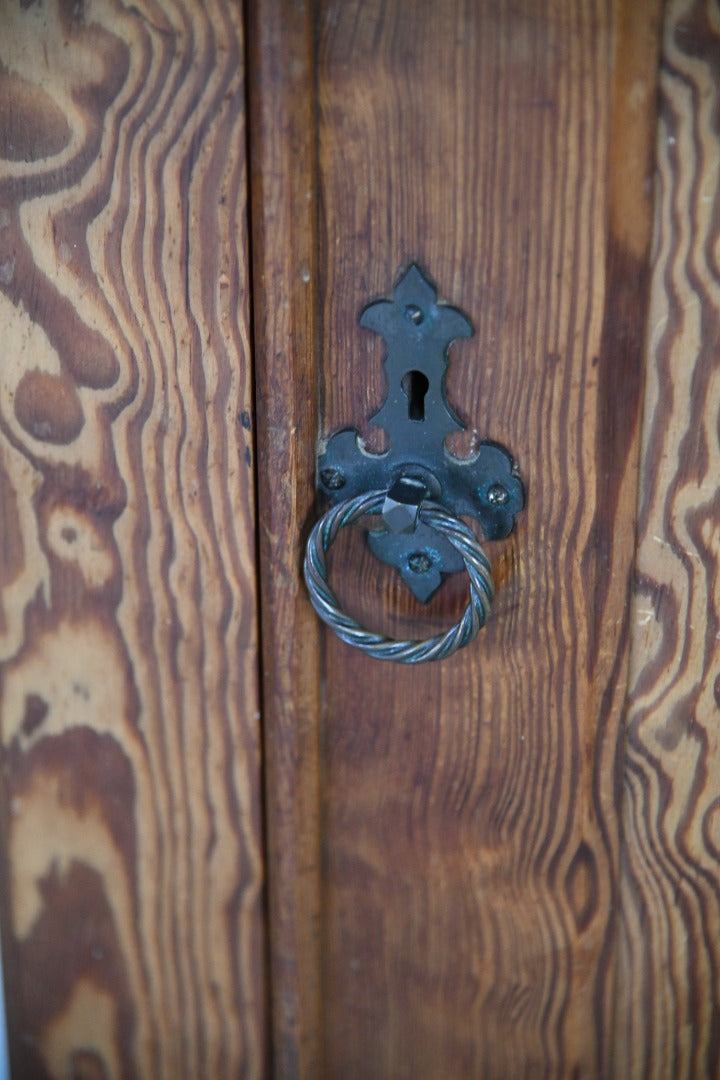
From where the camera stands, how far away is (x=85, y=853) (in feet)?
2.67

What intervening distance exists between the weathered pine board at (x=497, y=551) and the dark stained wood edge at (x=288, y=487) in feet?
0.04

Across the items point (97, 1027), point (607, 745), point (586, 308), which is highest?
point (586, 308)

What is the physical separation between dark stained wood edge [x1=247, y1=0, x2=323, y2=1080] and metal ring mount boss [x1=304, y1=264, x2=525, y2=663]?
3 cm

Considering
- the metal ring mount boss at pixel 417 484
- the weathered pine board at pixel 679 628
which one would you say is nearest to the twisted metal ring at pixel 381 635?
the metal ring mount boss at pixel 417 484

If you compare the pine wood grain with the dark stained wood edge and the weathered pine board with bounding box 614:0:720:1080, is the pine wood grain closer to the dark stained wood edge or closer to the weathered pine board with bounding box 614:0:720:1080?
the dark stained wood edge

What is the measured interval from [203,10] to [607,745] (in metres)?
0.52

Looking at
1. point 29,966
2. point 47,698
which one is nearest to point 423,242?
point 47,698

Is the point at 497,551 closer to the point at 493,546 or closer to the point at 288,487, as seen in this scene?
the point at 493,546

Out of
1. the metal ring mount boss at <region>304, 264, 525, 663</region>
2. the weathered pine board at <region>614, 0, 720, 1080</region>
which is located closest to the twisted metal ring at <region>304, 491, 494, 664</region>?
the metal ring mount boss at <region>304, 264, 525, 663</region>

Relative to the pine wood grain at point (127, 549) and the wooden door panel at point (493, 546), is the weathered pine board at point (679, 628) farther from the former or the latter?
the pine wood grain at point (127, 549)

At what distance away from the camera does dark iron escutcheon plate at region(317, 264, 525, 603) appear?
2.20ft

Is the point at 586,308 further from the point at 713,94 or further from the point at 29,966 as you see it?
the point at 29,966

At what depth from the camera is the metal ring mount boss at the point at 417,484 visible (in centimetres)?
67

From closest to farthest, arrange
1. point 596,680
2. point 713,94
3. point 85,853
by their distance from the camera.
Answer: point 713,94 < point 596,680 < point 85,853
